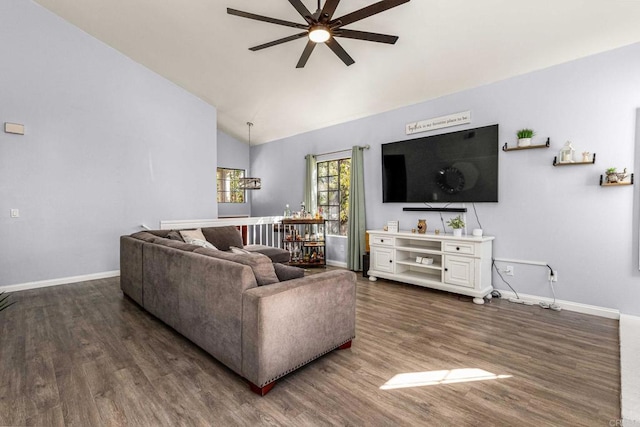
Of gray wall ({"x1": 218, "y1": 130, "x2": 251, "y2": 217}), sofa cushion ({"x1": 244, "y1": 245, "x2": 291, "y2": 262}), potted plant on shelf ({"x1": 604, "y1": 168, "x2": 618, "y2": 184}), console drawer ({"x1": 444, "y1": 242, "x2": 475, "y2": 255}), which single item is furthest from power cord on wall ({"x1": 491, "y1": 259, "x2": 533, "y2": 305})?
gray wall ({"x1": 218, "y1": 130, "x2": 251, "y2": 217})

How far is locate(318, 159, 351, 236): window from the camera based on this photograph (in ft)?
19.3

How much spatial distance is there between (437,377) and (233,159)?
22.9 ft

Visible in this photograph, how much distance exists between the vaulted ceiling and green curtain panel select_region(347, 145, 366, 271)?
2.82 feet

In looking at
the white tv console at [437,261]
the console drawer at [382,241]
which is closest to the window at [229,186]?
the console drawer at [382,241]

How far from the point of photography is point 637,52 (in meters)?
2.99

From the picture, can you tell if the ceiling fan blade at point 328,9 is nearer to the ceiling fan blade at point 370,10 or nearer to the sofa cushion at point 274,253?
the ceiling fan blade at point 370,10

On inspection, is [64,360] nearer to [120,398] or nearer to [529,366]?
[120,398]

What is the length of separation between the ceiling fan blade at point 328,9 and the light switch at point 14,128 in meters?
4.47

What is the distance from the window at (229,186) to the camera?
7729mm

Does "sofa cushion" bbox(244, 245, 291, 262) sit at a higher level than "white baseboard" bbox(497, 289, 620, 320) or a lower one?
higher

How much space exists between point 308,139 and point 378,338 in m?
4.64

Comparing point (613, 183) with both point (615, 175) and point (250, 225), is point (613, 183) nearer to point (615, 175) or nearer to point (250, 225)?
point (615, 175)

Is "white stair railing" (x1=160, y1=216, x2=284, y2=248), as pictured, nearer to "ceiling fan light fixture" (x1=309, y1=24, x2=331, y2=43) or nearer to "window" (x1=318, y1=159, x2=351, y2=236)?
"window" (x1=318, y1=159, x2=351, y2=236)

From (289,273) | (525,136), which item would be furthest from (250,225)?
(525,136)
